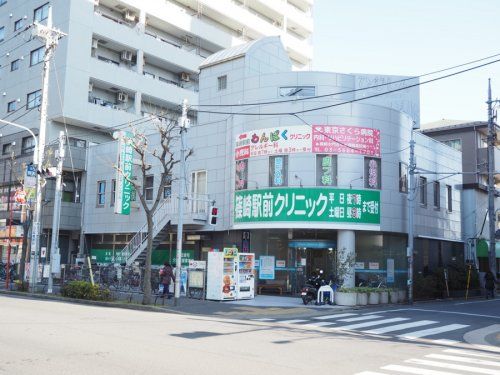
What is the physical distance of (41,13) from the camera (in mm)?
44000

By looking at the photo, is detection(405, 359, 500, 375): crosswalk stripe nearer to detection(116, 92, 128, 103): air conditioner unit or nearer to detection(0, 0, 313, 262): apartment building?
detection(0, 0, 313, 262): apartment building

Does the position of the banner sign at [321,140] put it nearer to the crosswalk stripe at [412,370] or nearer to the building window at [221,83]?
the building window at [221,83]

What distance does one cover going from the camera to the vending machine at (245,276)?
25.1 meters

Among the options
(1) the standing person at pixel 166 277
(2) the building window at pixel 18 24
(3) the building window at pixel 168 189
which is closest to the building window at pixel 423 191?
(3) the building window at pixel 168 189

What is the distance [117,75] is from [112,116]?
348 centimetres

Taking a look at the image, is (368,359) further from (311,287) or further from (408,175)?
(408,175)

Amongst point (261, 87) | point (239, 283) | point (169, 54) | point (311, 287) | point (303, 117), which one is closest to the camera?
point (311, 287)

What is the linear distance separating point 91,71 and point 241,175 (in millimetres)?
19948

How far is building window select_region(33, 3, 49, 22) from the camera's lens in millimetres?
43281

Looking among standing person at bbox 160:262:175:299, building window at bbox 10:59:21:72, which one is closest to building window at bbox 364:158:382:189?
standing person at bbox 160:262:175:299

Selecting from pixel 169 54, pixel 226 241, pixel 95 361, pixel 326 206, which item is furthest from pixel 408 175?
pixel 169 54

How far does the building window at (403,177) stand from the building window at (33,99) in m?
28.6

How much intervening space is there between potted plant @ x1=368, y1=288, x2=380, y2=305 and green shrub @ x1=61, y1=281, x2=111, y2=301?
11459 millimetres

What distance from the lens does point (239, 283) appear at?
2503 cm
